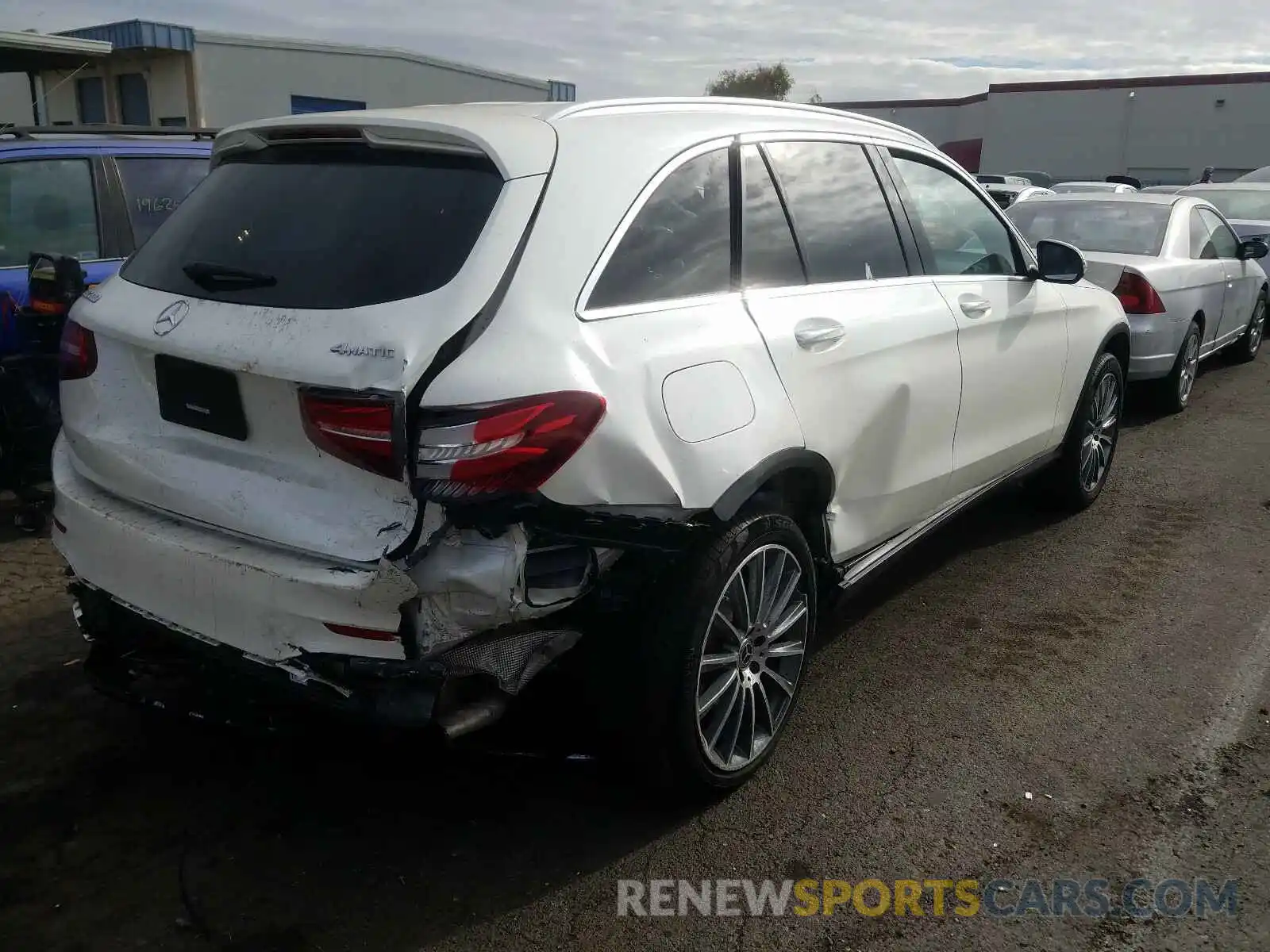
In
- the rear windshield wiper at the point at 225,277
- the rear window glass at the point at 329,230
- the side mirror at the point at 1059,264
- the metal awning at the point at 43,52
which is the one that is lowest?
the side mirror at the point at 1059,264

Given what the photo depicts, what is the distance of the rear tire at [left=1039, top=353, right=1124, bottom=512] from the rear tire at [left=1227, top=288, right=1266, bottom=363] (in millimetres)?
5061

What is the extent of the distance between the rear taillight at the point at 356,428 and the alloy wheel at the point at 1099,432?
156 inches

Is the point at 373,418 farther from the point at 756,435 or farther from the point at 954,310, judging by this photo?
the point at 954,310

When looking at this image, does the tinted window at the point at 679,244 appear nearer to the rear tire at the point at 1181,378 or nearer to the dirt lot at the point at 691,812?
the dirt lot at the point at 691,812

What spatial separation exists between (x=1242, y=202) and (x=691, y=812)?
11883 mm

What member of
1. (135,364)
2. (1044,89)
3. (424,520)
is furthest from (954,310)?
(1044,89)

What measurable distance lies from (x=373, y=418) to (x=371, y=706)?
2.11 ft

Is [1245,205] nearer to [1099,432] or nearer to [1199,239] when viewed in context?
[1199,239]

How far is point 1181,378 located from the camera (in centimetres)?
771

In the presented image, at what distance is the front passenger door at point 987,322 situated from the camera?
3990 millimetres

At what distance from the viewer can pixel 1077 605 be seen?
14.6 ft

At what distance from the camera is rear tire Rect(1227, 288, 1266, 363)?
382 inches

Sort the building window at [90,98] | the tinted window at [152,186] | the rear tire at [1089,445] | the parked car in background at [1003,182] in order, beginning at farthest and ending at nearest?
the parked car in background at [1003,182] → the building window at [90,98] → the tinted window at [152,186] → the rear tire at [1089,445]

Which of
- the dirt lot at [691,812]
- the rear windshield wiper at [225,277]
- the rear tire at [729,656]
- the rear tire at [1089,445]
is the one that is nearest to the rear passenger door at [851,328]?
the rear tire at [729,656]
